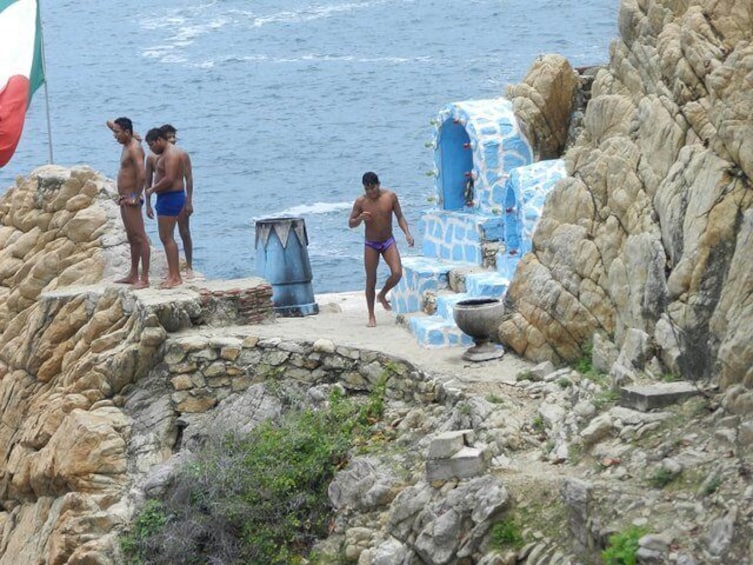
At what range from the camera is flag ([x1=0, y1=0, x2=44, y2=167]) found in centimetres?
2505

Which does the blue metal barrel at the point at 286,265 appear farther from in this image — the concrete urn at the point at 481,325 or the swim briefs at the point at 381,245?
the concrete urn at the point at 481,325

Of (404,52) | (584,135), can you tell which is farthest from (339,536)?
(404,52)

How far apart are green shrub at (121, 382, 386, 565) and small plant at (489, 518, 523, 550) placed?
288 centimetres

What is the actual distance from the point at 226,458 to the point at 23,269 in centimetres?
591

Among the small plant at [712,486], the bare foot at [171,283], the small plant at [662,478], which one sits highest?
the small plant at [712,486]

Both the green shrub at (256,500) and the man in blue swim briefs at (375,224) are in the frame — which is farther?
the man in blue swim briefs at (375,224)

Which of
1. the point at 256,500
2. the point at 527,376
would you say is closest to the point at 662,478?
the point at 527,376

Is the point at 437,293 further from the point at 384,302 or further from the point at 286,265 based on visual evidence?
the point at 286,265

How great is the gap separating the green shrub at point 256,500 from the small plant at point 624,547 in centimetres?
432

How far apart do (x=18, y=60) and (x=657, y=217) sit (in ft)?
40.7

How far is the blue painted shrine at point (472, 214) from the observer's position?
19.4 metres

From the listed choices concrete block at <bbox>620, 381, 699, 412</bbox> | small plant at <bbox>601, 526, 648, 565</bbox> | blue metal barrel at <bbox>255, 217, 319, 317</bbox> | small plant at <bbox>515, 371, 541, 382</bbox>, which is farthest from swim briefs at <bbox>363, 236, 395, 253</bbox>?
small plant at <bbox>601, 526, 648, 565</bbox>

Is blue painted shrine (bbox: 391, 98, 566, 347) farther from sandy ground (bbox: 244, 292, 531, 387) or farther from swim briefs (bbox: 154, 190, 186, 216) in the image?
swim briefs (bbox: 154, 190, 186, 216)

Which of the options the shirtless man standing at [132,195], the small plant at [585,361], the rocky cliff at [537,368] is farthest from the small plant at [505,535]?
the shirtless man standing at [132,195]
